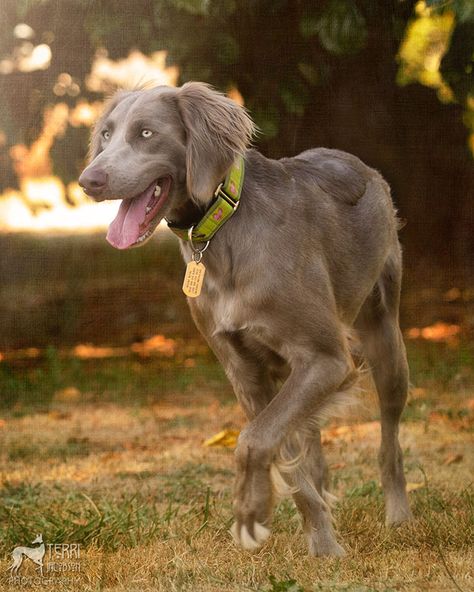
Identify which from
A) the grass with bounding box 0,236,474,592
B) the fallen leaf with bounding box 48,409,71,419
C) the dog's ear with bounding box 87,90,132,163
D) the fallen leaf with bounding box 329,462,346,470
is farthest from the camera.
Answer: the fallen leaf with bounding box 48,409,71,419

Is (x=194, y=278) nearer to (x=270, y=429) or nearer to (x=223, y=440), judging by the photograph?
(x=270, y=429)

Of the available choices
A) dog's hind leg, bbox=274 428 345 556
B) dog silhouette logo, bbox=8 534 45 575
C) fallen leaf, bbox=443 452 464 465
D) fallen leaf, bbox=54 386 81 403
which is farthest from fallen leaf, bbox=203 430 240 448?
dog silhouette logo, bbox=8 534 45 575

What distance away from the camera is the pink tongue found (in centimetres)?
356

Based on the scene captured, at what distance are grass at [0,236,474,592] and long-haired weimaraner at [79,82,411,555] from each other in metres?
0.35

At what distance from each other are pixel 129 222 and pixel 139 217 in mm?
43

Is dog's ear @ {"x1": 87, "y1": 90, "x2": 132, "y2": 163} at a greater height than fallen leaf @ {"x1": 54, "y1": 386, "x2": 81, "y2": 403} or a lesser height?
greater

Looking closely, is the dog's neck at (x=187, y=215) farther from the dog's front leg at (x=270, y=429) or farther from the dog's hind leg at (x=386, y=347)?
the dog's hind leg at (x=386, y=347)

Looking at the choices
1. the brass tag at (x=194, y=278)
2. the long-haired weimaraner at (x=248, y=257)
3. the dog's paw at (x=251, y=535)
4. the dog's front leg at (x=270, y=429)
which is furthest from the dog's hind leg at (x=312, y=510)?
the brass tag at (x=194, y=278)

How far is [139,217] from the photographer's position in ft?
11.9

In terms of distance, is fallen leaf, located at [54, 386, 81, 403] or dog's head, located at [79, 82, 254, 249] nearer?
dog's head, located at [79, 82, 254, 249]

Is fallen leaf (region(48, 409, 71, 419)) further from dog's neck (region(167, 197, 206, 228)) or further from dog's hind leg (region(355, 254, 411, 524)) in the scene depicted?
dog's neck (region(167, 197, 206, 228))

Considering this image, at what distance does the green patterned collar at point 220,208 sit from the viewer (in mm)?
3760

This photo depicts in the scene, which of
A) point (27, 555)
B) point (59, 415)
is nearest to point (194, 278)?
point (27, 555)

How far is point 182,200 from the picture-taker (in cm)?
377
